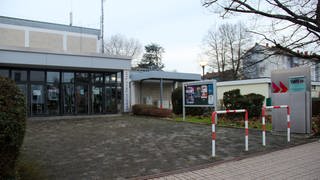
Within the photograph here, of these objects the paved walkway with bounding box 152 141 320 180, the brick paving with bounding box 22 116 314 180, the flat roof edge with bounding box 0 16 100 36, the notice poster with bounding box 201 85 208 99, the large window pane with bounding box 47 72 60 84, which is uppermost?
the flat roof edge with bounding box 0 16 100 36

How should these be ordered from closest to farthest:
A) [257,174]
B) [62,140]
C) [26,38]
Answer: [257,174] < [62,140] < [26,38]

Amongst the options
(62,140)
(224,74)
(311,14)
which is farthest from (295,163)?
(224,74)

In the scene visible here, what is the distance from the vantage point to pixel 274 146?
8.65m

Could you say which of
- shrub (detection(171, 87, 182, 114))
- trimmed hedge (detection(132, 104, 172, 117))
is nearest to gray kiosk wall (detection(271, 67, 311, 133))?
trimmed hedge (detection(132, 104, 172, 117))

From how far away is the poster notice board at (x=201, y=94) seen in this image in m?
15.3

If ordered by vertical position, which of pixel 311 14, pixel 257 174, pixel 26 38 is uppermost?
pixel 26 38

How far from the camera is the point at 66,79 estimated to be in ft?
68.0

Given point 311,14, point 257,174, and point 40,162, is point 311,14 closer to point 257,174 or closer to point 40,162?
point 257,174

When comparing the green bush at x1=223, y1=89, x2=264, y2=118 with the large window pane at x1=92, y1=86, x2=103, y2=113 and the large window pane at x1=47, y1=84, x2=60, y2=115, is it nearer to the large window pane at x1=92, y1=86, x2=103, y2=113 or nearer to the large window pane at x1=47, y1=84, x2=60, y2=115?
the large window pane at x1=92, y1=86, x2=103, y2=113

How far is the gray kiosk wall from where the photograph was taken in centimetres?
1037

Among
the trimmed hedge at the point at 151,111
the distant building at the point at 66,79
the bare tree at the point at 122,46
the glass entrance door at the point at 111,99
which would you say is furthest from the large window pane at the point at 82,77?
the bare tree at the point at 122,46

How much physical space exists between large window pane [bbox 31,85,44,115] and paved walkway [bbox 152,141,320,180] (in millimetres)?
16440

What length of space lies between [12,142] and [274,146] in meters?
7.43

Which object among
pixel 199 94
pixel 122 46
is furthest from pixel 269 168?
pixel 122 46
